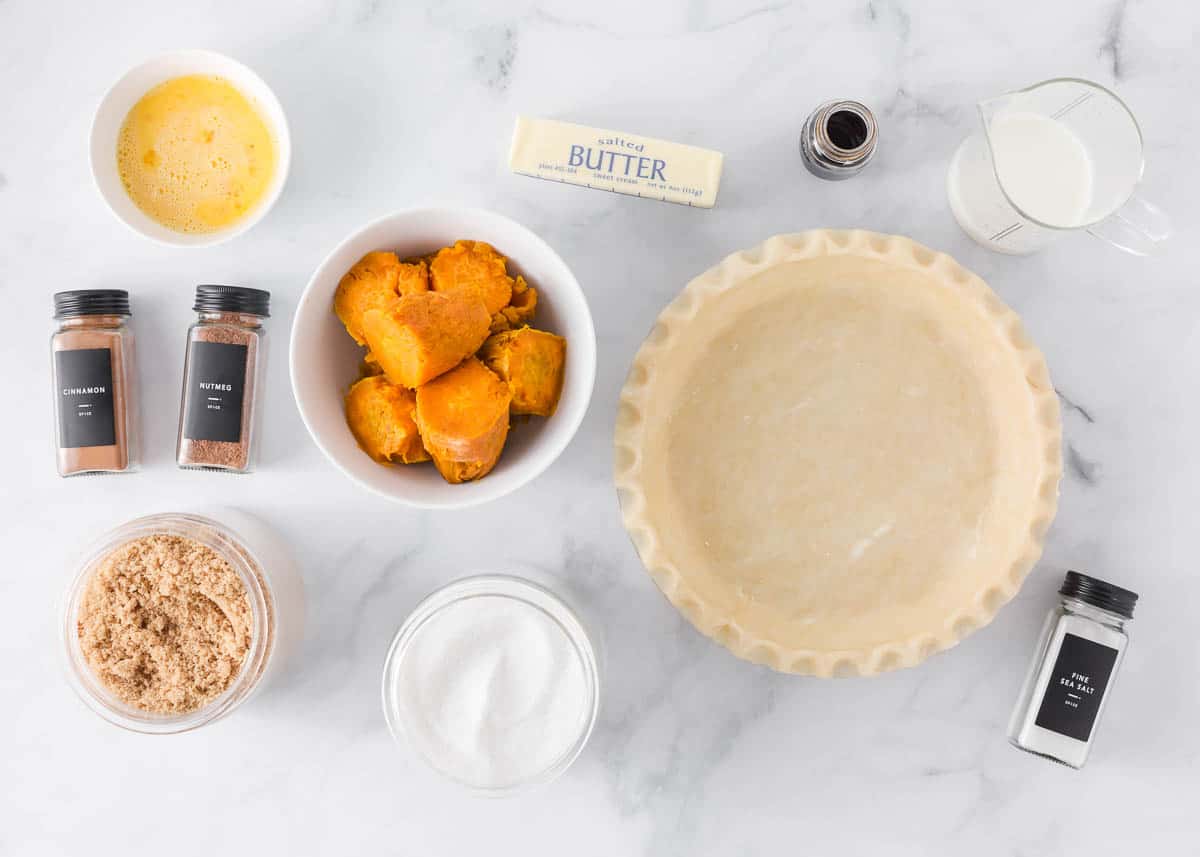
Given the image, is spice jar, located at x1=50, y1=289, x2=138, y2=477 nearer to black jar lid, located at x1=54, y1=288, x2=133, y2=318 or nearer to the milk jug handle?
black jar lid, located at x1=54, y1=288, x2=133, y2=318

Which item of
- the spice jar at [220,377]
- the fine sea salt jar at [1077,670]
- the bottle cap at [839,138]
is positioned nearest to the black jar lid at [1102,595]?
the fine sea salt jar at [1077,670]

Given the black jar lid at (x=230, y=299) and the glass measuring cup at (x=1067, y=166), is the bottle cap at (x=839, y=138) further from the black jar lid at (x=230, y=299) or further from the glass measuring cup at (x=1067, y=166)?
the black jar lid at (x=230, y=299)

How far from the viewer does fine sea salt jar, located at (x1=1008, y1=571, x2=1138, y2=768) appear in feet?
3.53

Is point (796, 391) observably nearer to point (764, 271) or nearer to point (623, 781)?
point (764, 271)

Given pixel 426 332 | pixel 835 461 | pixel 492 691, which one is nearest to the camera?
pixel 426 332

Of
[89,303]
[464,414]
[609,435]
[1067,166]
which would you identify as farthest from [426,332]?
[1067,166]

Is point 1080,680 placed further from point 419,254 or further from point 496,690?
point 419,254

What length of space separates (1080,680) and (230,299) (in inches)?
45.0

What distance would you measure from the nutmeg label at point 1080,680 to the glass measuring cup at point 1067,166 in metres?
0.49

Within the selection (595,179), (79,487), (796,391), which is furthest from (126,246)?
(796,391)

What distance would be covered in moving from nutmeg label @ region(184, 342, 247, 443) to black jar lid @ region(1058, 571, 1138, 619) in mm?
1050

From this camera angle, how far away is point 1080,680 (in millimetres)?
1078

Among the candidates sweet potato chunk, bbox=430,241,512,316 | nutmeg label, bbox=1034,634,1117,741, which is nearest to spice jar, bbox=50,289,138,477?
sweet potato chunk, bbox=430,241,512,316

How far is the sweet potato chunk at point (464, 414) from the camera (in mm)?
894
